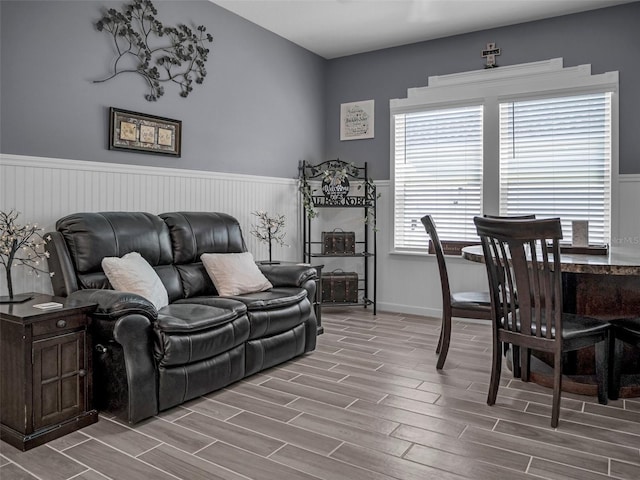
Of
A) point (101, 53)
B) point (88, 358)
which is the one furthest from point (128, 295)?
point (101, 53)

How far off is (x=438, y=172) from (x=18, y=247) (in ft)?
12.8

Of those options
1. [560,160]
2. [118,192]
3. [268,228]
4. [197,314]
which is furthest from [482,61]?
[197,314]

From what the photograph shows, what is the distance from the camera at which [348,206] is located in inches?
207

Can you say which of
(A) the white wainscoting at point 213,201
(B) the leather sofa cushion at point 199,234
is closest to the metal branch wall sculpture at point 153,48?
(A) the white wainscoting at point 213,201

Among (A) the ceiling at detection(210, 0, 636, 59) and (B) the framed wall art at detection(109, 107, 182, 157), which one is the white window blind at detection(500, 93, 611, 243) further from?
(B) the framed wall art at detection(109, 107, 182, 157)

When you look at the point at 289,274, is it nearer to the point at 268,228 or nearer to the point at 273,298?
the point at 273,298

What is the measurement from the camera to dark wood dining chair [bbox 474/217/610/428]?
245cm

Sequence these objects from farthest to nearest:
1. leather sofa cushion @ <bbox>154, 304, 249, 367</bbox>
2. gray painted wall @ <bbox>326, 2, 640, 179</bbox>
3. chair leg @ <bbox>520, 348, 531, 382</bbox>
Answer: gray painted wall @ <bbox>326, 2, 640, 179</bbox>, chair leg @ <bbox>520, 348, 531, 382</bbox>, leather sofa cushion @ <bbox>154, 304, 249, 367</bbox>

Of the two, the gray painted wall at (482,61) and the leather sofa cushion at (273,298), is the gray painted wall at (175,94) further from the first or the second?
the leather sofa cushion at (273,298)

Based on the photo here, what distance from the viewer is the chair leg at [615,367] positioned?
9.10 feet

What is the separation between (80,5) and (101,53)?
31cm

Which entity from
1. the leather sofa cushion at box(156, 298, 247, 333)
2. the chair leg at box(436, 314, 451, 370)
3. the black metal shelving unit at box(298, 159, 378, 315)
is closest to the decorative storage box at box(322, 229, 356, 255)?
the black metal shelving unit at box(298, 159, 378, 315)

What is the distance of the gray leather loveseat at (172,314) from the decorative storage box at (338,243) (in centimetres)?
141

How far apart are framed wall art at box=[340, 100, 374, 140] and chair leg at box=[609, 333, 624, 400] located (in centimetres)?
346
